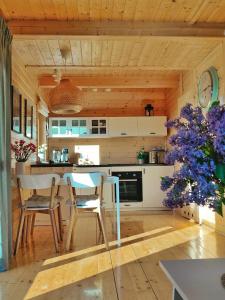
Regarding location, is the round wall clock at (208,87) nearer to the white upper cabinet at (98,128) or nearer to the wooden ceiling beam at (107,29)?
the wooden ceiling beam at (107,29)

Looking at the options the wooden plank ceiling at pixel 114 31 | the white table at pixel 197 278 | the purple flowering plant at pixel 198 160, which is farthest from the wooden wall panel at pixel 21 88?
the purple flowering plant at pixel 198 160

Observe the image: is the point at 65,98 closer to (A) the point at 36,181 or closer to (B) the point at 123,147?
(A) the point at 36,181

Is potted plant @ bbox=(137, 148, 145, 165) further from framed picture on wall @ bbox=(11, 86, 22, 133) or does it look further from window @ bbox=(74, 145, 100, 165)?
framed picture on wall @ bbox=(11, 86, 22, 133)

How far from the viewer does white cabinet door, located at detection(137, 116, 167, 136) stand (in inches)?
273

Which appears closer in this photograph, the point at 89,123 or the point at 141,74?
the point at 141,74

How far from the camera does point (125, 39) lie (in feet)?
12.5

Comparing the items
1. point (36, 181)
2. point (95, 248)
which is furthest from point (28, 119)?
point (95, 248)

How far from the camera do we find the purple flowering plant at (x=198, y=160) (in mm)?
883

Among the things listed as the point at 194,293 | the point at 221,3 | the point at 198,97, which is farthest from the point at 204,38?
the point at 194,293

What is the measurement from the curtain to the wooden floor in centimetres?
21

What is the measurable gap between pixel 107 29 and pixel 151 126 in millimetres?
3482

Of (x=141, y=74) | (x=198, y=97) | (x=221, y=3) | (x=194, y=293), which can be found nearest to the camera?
(x=194, y=293)

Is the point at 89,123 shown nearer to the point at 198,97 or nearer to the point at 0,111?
the point at 198,97

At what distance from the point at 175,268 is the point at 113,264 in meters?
1.99
